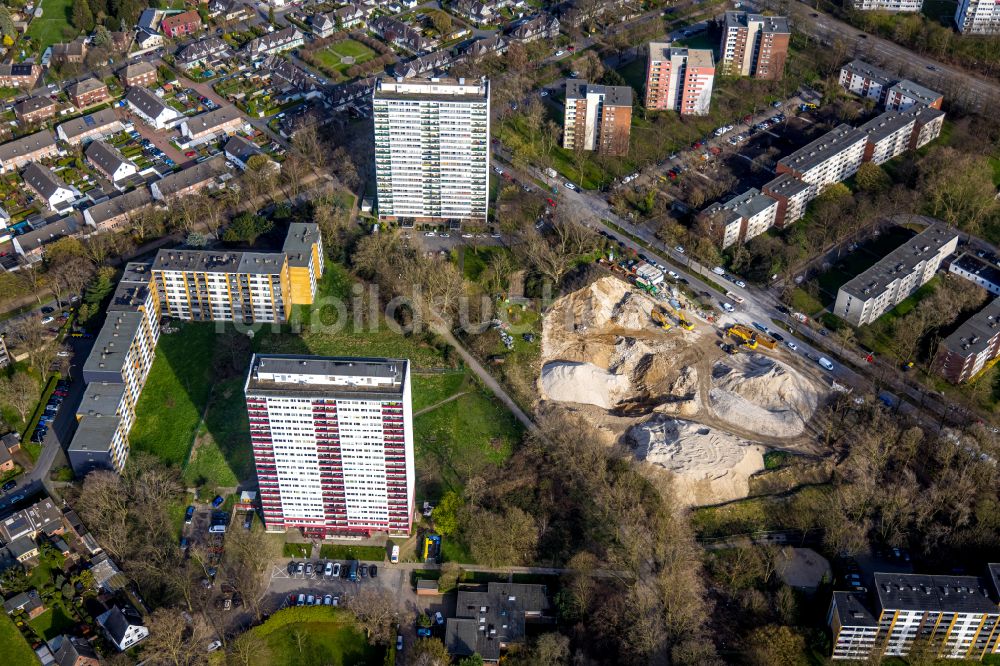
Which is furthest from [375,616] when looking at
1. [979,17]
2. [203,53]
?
[979,17]

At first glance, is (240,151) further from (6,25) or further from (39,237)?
(6,25)

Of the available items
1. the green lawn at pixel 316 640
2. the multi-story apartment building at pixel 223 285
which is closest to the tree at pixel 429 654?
the green lawn at pixel 316 640

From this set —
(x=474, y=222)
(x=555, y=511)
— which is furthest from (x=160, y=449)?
(x=474, y=222)

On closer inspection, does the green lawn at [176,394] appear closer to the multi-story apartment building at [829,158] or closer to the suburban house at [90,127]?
the suburban house at [90,127]

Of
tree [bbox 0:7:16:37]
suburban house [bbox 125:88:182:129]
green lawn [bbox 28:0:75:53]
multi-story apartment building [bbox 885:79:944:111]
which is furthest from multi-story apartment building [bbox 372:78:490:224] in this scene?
tree [bbox 0:7:16:37]

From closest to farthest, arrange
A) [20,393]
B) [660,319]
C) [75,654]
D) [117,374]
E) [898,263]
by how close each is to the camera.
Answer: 1. [75,654]
2. [117,374]
3. [20,393]
4. [660,319]
5. [898,263]

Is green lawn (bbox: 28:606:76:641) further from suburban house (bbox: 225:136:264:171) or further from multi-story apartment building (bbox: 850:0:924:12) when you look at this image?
multi-story apartment building (bbox: 850:0:924:12)

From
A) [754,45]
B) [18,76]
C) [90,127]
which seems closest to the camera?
[90,127]
